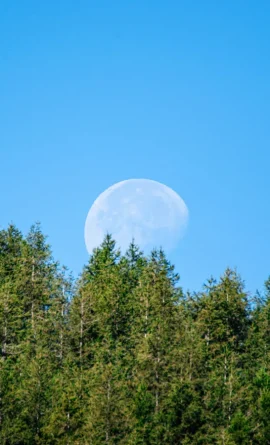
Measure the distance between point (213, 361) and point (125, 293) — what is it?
821 inches

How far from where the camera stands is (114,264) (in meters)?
103

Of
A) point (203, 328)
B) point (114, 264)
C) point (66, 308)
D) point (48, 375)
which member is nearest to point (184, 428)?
point (48, 375)

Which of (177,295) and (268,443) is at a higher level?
(177,295)

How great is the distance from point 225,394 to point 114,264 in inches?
1716

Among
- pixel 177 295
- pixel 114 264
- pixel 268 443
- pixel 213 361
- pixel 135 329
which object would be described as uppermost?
pixel 114 264

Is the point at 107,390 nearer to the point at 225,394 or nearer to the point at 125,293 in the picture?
the point at 225,394

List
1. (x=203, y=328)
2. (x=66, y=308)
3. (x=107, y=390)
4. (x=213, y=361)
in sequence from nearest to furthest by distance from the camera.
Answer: (x=107, y=390)
(x=213, y=361)
(x=203, y=328)
(x=66, y=308)

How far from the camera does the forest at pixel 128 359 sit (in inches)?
2232

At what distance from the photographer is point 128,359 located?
7125 centimetres

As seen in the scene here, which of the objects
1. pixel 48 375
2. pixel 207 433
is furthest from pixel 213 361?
pixel 48 375

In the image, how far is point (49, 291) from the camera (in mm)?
89062

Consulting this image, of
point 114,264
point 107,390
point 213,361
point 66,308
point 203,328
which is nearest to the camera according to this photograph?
point 107,390

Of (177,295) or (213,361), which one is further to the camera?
(177,295)

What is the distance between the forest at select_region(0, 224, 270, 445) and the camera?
5669cm
